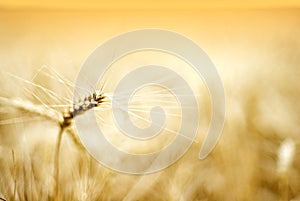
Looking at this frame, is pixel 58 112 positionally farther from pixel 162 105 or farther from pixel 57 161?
pixel 162 105

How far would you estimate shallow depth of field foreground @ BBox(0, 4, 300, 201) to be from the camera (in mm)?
1338

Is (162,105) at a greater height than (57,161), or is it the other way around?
(162,105)

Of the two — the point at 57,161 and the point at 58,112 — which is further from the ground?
the point at 58,112

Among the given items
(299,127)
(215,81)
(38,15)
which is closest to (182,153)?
(215,81)

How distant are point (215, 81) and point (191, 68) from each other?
0.08 metres

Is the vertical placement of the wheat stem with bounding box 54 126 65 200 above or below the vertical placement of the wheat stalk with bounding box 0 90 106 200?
below

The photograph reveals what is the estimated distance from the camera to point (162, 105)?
53.4 inches

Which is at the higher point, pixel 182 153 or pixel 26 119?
pixel 26 119

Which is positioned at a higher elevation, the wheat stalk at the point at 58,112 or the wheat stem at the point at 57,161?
the wheat stalk at the point at 58,112

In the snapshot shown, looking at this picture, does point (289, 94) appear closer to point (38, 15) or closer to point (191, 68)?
point (191, 68)

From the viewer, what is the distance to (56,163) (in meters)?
1.31

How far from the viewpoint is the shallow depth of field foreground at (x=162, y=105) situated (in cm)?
134

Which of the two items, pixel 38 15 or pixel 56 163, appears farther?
pixel 38 15

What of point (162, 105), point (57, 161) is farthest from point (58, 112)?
point (162, 105)
